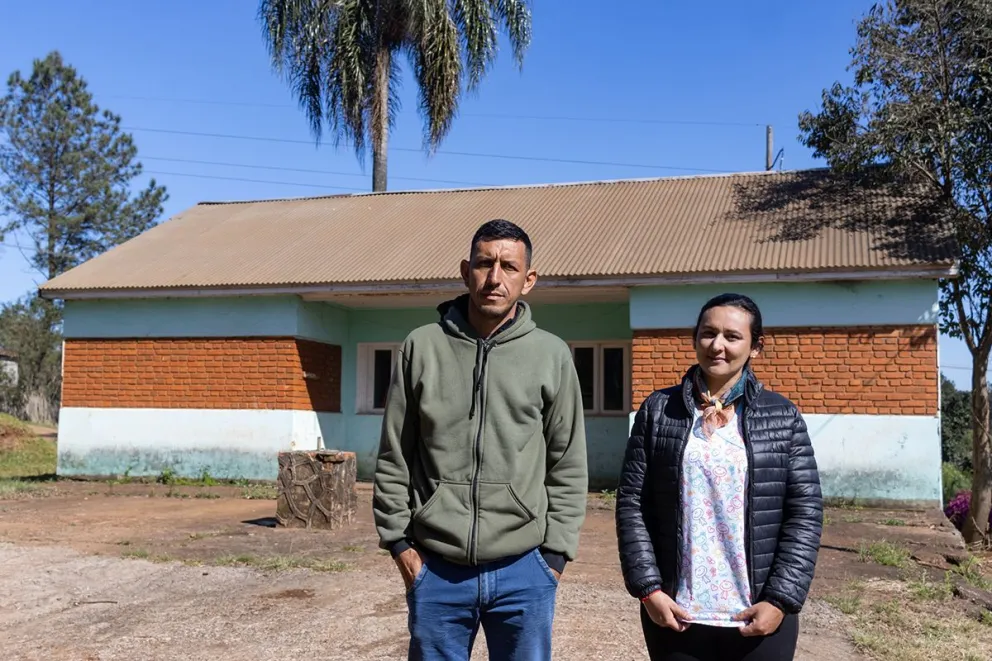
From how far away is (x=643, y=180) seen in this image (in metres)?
15.9

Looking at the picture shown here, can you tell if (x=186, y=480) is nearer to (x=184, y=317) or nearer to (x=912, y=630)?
(x=184, y=317)

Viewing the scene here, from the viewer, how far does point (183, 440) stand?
1340 centimetres

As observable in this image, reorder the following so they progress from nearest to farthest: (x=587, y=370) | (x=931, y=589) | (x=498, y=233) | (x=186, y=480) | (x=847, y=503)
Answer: (x=498, y=233), (x=931, y=589), (x=847, y=503), (x=186, y=480), (x=587, y=370)

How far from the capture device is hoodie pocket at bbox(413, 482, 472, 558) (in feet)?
8.25

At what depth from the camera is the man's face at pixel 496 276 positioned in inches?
106

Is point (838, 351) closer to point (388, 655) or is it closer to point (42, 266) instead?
point (388, 655)

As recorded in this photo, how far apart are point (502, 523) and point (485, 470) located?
159 millimetres

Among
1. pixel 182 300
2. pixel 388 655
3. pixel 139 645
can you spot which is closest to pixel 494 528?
pixel 388 655

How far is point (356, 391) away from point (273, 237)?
10.4 feet

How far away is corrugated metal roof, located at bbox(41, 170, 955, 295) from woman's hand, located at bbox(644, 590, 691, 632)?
8.68 m

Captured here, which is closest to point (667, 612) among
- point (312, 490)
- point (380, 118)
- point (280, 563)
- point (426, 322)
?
point (280, 563)

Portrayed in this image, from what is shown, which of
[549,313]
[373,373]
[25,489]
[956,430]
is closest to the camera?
[25,489]

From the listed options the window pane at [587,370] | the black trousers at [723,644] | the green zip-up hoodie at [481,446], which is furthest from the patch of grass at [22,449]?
the black trousers at [723,644]

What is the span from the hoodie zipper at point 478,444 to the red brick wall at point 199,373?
10757mm
